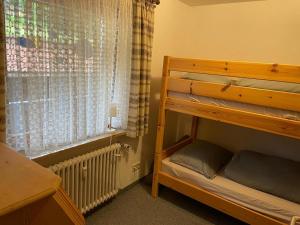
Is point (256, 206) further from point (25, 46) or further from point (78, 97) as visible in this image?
point (25, 46)

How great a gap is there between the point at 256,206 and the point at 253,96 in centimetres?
90

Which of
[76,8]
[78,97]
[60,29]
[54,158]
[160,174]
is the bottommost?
[160,174]

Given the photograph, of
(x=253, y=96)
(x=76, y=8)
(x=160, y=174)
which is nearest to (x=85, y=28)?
(x=76, y=8)

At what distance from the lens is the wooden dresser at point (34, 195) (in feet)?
2.59

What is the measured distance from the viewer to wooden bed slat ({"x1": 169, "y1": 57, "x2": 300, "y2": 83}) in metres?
1.58

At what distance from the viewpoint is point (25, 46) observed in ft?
4.56

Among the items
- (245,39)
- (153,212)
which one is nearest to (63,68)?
(153,212)

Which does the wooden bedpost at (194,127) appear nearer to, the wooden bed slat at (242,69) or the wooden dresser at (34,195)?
the wooden bed slat at (242,69)

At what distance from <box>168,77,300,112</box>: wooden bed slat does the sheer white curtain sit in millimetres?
544

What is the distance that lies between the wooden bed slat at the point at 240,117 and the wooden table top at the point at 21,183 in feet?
4.62

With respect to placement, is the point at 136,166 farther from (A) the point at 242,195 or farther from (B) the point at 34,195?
(B) the point at 34,195

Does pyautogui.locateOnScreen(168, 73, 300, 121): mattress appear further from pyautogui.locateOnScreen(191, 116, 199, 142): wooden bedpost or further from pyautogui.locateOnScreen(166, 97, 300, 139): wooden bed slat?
pyautogui.locateOnScreen(191, 116, 199, 142): wooden bedpost

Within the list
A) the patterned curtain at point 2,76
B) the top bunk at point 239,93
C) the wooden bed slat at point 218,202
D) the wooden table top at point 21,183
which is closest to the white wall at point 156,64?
the wooden bed slat at point 218,202

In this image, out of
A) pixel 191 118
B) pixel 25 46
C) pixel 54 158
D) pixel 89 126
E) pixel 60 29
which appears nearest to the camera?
pixel 25 46
